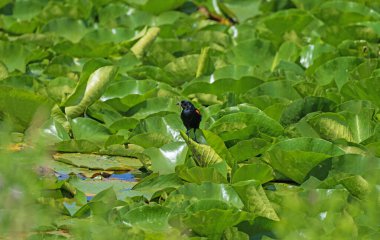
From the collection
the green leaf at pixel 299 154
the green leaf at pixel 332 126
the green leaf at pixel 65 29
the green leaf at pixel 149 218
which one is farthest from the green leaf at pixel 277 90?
the green leaf at pixel 65 29

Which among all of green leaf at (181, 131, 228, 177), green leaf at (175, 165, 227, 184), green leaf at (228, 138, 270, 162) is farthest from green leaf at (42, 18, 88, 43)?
green leaf at (175, 165, 227, 184)

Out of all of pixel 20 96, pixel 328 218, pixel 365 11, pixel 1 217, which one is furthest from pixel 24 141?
pixel 365 11

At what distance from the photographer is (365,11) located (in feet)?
18.6

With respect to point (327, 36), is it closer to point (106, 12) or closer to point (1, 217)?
point (106, 12)

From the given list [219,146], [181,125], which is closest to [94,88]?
[181,125]

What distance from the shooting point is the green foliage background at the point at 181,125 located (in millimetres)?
2773

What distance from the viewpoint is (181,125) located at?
386cm

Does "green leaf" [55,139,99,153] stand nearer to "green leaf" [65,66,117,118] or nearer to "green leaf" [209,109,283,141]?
"green leaf" [65,66,117,118]

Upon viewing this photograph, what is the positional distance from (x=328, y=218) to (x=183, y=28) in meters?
2.96

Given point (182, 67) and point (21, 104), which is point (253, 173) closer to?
point (21, 104)

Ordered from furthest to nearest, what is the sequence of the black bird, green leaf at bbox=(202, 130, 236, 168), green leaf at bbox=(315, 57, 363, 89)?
green leaf at bbox=(315, 57, 363, 89), the black bird, green leaf at bbox=(202, 130, 236, 168)

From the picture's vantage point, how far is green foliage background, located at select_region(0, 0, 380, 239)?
9.10 feet

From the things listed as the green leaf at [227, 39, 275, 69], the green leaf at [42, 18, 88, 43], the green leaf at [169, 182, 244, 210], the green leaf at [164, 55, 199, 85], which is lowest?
the green leaf at [42, 18, 88, 43]

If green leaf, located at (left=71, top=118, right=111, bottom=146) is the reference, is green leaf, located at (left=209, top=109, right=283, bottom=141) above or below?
above
